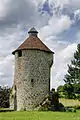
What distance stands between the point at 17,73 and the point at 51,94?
5385 millimetres

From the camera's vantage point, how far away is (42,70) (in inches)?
1848

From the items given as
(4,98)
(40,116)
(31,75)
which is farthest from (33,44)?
(40,116)

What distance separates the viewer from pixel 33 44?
47406 millimetres

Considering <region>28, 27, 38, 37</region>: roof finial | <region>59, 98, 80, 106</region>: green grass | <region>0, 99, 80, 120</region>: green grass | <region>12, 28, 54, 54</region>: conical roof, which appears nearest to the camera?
<region>0, 99, 80, 120</region>: green grass

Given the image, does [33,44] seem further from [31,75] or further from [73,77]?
[73,77]

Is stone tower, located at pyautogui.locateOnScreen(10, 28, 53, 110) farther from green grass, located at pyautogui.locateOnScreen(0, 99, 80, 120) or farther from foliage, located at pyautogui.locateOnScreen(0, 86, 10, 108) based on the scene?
green grass, located at pyautogui.locateOnScreen(0, 99, 80, 120)

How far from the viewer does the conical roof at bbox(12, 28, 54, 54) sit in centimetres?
4684

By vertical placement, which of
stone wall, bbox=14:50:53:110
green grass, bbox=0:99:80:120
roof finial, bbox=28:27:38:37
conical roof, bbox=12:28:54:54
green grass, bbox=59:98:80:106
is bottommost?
green grass, bbox=0:99:80:120

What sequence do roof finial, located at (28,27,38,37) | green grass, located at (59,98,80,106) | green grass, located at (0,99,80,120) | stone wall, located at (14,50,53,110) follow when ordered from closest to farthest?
green grass, located at (0,99,80,120) < stone wall, located at (14,50,53,110) < roof finial, located at (28,27,38,37) < green grass, located at (59,98,80,106)

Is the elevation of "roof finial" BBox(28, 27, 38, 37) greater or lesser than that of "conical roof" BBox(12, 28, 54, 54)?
greater

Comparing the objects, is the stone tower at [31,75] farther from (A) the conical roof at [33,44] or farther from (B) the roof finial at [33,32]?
(B) the roof finial at [33,32]

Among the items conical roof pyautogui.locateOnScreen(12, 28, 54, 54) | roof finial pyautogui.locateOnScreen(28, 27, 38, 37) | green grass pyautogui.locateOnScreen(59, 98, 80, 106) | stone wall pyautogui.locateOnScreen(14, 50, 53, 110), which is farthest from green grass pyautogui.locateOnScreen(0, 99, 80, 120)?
green grass pyautogui.locateOnScreen(59, 98, 80, 106)

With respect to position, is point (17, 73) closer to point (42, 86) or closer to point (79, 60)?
point (42, 86)

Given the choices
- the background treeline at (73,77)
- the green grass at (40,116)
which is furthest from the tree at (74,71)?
the green grass at (40,116)
